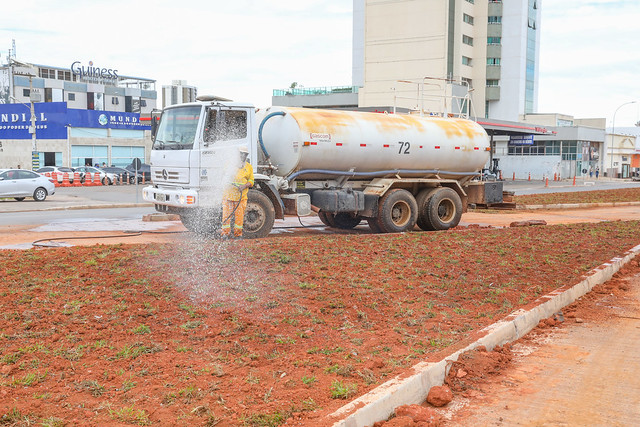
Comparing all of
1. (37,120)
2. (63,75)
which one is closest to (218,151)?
(37,120)

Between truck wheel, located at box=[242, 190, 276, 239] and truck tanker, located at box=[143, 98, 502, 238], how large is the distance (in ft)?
0.07

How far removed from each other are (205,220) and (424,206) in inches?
238

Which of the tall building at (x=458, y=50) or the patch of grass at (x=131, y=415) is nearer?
the patch of grass at (x=131, y=415)

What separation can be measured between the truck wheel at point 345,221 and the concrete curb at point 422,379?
9732mm

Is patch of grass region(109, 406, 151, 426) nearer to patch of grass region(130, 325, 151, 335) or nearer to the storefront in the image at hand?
patch of grass region(130, 325, 151, 335)

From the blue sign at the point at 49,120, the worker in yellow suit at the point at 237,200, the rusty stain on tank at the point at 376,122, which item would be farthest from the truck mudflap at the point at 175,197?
the blue sign at the point at 49,120

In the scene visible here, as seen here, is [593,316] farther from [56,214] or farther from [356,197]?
[56,214]

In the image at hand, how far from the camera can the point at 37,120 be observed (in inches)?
2389

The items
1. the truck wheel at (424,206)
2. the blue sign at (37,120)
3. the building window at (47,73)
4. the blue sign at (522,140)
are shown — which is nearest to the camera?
the truck wheel at (424,206)

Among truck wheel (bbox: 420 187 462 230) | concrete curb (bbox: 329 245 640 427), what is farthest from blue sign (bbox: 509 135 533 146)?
concrete curb (bbox: 329 245 640 427)

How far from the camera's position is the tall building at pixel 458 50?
7912 cm

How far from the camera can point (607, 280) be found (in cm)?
1062

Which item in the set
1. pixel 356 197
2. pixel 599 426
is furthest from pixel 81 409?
pixel 356 197

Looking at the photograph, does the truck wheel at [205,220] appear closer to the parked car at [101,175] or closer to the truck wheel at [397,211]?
the truck wheel at [397,211]
